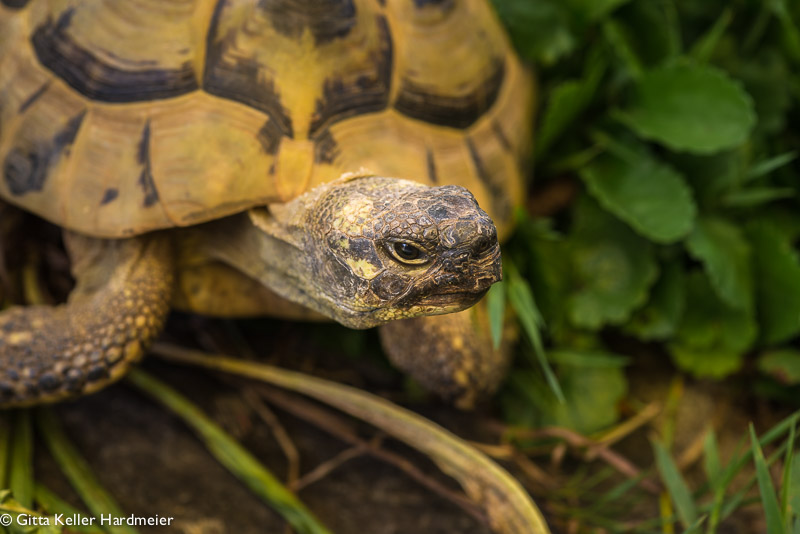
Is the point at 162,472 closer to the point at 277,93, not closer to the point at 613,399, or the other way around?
the point at 277,93

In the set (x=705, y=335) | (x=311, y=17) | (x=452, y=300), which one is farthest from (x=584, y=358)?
(x=311, y=17)

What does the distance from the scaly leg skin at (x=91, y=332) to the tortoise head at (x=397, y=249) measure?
0.48 m

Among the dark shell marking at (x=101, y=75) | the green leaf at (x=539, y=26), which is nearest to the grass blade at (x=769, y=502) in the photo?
the green leaf at (x=539, y=26)

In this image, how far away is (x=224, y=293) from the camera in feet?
6.66

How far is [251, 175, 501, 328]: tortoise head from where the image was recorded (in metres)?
1.38

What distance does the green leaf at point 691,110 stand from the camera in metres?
2.17

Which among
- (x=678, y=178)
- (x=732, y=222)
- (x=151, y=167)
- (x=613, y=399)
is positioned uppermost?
(x=151, y=167)

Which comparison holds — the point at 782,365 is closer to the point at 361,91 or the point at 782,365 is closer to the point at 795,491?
the point at 795,491

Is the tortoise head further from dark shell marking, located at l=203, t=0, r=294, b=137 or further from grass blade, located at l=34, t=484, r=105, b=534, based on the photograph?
grass blade, located at l=34, t=484, r=105, b=534

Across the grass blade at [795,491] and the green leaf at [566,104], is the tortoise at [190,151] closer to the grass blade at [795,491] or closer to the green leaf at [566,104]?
the green leaf at [566,104]

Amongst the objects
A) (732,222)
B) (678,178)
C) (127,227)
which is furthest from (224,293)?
(732,222)

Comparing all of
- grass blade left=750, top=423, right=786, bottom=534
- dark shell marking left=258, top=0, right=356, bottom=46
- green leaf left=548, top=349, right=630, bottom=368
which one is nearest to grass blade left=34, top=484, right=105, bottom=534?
dark shell marking left=258, top=0, right=356, bottom=46

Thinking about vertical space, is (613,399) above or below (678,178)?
below

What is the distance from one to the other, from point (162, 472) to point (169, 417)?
7.0 inches
